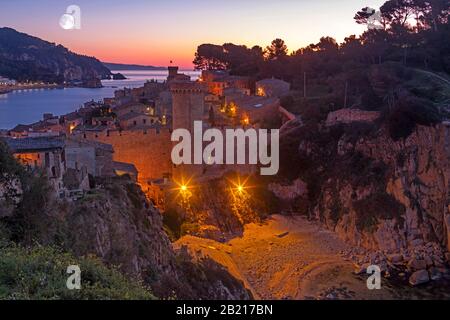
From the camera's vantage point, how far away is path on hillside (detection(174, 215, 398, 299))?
1528 centimetres

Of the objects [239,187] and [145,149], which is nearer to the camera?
[145,149]

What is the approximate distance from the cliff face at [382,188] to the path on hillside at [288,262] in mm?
1532

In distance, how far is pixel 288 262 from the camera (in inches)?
677

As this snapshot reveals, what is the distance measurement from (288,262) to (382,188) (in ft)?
21.2

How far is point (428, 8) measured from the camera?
137ft

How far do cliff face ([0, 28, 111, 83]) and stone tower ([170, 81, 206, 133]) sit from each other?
39.9 m

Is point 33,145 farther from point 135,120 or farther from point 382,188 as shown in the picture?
point 382,188

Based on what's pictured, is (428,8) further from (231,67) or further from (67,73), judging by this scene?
(67,73)

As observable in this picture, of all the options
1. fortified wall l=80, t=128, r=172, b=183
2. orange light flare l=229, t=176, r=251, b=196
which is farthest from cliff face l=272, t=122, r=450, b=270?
fortified wall l=80, t=128, r=172, b=183

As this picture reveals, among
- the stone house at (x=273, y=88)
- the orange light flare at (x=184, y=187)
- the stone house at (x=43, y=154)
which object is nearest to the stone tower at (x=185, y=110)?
the orange light flare at (x=184, y=187)

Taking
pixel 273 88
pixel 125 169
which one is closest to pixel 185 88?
pixel 125 169

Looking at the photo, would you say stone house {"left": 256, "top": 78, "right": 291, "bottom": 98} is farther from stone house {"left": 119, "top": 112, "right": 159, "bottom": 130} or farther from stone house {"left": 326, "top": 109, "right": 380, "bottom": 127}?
stone house {"left": 119, "top": 112, "right": 159, "bottom": 130}

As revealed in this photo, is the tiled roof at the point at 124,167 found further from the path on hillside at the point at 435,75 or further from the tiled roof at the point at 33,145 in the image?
the path on hillside at the point at 435,75

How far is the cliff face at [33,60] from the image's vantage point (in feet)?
180
